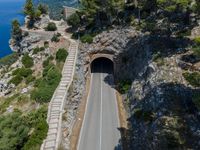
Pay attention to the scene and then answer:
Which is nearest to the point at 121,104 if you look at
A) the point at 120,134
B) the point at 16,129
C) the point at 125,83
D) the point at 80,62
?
the point at 125,83

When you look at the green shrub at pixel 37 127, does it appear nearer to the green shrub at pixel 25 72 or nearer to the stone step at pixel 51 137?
the stone step at pixel 51 137

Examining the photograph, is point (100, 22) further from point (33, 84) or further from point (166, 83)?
point (166, 83)

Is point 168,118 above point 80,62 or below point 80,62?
below

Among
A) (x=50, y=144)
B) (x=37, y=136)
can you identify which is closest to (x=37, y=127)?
(x=37, y=136)

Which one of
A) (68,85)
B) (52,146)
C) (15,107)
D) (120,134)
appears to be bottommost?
(52,146)

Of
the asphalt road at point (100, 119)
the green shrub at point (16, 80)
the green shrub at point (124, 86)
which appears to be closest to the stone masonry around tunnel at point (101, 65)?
the asphalt road at point (100, 119)

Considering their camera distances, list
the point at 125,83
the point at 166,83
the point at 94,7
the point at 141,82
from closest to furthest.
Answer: the point at 166,83, the point at 141,82, the point at 125,83, the point at 94,7
